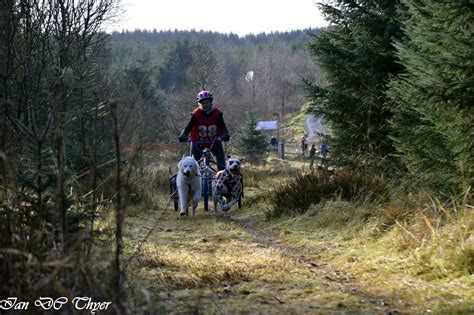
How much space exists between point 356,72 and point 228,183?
12.7 feet

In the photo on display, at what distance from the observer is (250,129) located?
1323 inches

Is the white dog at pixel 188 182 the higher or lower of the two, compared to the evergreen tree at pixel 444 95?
lower

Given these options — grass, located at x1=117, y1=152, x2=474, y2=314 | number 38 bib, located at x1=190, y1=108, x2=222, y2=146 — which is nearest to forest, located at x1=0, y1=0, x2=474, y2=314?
grass, located at x1=117, y1=152, x2=474, y2=314

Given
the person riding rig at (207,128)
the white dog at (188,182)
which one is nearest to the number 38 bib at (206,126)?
the person riding rig at (207,128)

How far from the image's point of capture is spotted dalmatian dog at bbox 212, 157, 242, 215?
30.4 feet

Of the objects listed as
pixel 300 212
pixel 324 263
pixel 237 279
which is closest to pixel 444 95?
pixel 324 263

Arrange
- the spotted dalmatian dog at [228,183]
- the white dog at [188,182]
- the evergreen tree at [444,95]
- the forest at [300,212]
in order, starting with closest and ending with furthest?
the forest at [300,212]
the evergreen tree at [444,95]
the white dog at [188,182]
the spotted dalmatian dog at [228,183]

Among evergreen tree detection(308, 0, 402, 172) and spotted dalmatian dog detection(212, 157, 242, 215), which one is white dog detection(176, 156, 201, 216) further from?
evergreen tree detection(308, 0, 402, 172)

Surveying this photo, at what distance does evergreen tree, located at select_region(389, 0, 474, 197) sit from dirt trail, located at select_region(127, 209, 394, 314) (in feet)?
6.86

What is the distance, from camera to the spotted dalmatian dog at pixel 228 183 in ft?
30.4

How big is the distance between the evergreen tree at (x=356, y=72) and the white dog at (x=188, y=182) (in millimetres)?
2914

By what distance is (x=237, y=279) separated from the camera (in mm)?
4316

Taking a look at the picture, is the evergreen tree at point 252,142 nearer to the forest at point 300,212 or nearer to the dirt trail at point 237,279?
the forest at point 300,212

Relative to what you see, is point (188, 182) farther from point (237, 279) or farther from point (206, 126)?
point (237, 279)
